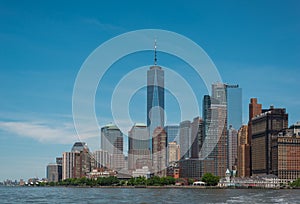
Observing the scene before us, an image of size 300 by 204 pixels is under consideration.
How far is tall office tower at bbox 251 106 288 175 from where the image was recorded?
17438 centimetres

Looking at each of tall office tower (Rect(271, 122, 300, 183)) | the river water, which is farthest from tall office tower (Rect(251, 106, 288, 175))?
the river water

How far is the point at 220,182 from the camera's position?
6107 inches

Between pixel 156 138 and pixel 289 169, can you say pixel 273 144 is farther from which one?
pixel 156 138

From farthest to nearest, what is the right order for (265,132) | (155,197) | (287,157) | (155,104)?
(265,132)
(287,157)
(155,104)
(155,197)

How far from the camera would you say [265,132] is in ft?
579

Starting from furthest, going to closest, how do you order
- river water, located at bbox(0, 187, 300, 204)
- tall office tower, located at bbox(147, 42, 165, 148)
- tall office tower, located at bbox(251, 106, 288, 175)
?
tall office tower, located at bbox(251, 106, 288, 175)
tall office tower, located at bbox(147, 42, 165, 148)
river water, located at bbox(0, 187, 300, 204)

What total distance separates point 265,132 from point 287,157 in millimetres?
13296

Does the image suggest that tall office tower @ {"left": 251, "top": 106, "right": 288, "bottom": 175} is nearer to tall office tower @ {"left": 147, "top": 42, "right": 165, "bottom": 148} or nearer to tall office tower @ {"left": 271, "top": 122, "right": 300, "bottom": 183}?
tall office tower @ {"left": 271, "top": 122, "right": 300, "bottom": 183}

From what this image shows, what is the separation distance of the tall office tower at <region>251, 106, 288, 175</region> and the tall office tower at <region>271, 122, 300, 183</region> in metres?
7.64

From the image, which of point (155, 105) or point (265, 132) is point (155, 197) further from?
point (265, 132)

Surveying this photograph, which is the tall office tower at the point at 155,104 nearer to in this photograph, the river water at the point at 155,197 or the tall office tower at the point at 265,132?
the tall office tower at the point at 265,132

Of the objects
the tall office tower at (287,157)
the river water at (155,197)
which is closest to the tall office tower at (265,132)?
the tall office tower at (287,157)

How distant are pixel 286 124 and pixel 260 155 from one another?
44.4 ft

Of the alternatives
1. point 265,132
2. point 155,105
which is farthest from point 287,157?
point 155,105
